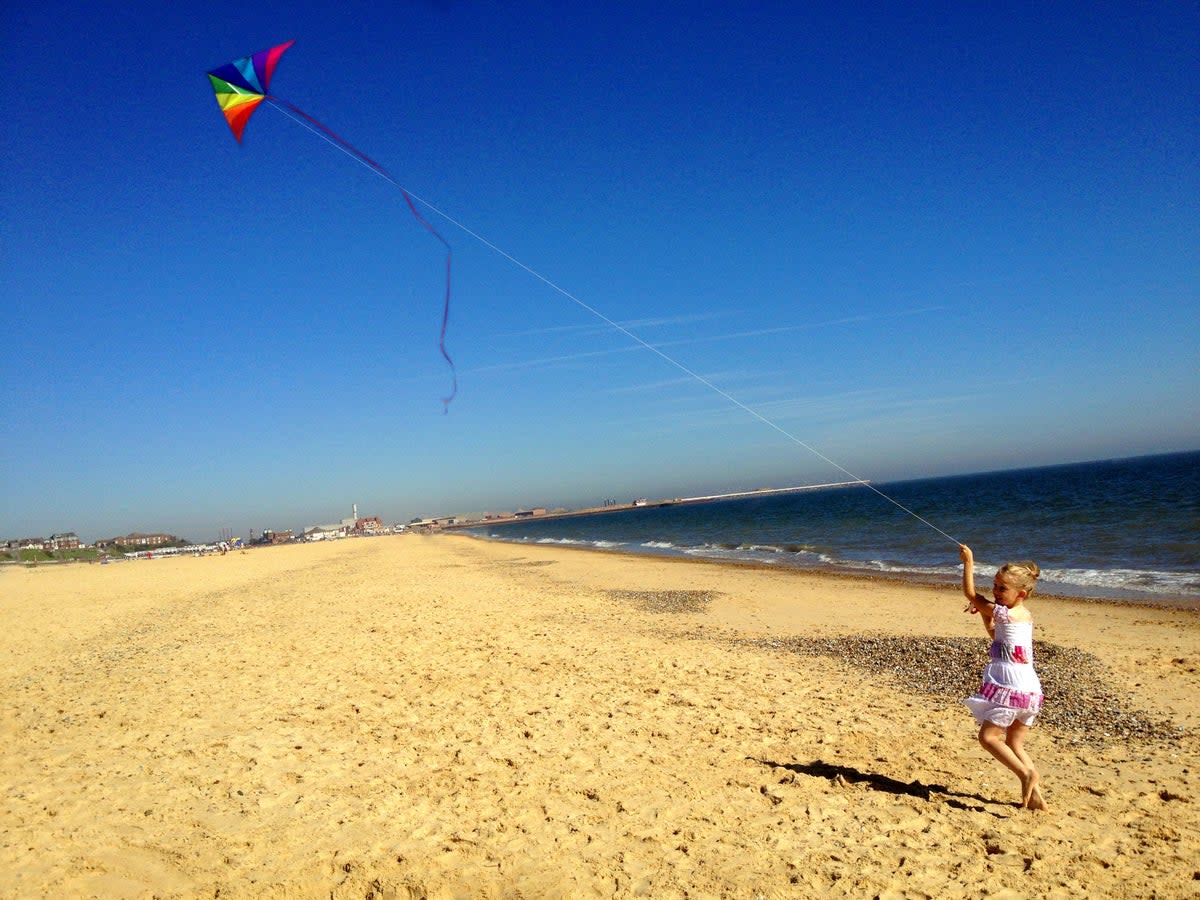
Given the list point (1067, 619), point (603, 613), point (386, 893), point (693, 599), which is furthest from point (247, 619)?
point (1067, 619)

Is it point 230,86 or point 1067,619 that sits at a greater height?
point 230,86

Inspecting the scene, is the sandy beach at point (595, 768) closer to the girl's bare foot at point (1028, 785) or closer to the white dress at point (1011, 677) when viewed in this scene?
the girl's bare foot at point (1028, 785)

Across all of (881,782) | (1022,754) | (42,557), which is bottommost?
(881,782)

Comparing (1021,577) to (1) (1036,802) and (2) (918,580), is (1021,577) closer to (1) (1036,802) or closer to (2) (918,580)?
(1) (1036,802)

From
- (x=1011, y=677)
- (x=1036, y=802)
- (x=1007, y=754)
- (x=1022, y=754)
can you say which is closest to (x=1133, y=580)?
(x=1036, y=802)

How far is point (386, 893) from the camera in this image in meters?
3.49

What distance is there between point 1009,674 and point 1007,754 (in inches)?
19.9

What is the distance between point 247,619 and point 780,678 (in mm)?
10928

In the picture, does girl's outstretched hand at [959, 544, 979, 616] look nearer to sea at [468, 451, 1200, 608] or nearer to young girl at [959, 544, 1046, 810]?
young girl at [959, 544, 1046, 810]

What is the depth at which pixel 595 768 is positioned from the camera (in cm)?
499

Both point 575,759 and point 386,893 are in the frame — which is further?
point 575,759

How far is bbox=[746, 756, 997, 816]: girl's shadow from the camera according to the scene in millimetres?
4305

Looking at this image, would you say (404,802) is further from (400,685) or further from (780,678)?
(780,678)

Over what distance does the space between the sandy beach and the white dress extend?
0.67 m
